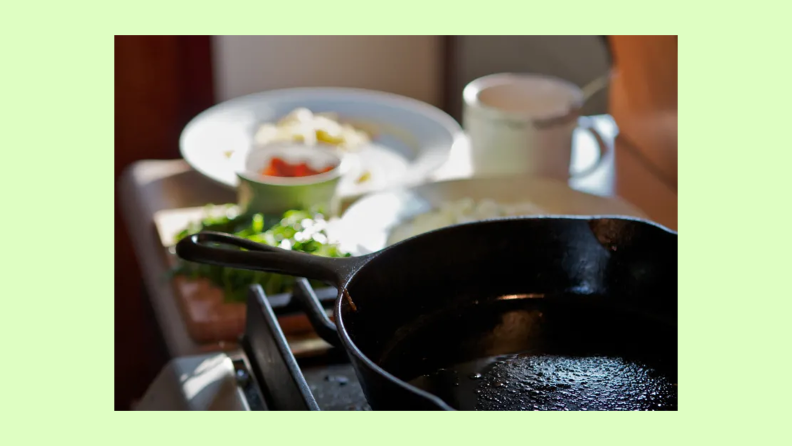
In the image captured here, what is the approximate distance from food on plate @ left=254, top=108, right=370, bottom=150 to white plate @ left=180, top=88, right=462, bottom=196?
0.02 m

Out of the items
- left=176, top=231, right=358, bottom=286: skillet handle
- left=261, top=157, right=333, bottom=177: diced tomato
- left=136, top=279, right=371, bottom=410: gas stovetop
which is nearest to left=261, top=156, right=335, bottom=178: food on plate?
left=261, top=157, right=333, bottom=177: diced tomato

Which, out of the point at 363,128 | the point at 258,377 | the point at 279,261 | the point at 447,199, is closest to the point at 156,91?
the point at 363,128

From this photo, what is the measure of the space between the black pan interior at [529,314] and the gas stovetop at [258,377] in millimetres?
66

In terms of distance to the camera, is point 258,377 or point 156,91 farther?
point 156,91

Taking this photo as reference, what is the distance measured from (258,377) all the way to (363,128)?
651 mm

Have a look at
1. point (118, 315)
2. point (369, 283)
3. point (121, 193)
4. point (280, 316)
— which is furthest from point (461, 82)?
point (369, 283)

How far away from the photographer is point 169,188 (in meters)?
1.02

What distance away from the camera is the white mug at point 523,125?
0.92m

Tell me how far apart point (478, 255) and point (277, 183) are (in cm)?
35

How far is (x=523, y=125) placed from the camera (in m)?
0.91

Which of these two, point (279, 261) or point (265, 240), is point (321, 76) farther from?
point (279, 261)

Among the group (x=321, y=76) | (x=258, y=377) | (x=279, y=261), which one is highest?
(x=321, y=76)

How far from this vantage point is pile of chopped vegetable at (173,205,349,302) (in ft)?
2.44

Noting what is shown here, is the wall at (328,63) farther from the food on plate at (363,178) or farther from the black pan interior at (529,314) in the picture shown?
the black pan interior at (529,314)
